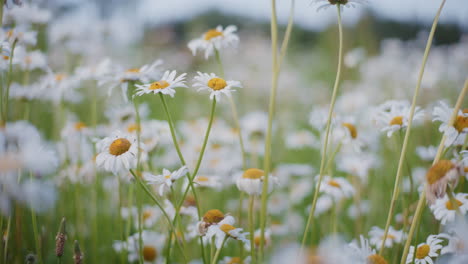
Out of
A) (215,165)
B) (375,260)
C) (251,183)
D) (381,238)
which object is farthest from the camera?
(215,165)

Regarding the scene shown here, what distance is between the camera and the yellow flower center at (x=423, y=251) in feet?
2.60

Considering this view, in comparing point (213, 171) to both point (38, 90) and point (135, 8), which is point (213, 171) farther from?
point (135, 8)

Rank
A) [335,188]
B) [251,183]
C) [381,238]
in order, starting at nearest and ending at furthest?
[251,183] → [381,238] → [335,188]

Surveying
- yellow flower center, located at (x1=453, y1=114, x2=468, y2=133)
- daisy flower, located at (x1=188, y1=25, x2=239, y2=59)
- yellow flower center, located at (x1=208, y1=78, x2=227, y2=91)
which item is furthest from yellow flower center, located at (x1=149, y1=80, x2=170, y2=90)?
yellow flower center, located at (x1=453, y1=114, x2=468, y2=133)

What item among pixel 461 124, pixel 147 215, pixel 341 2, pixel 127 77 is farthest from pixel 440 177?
pixel 147 215

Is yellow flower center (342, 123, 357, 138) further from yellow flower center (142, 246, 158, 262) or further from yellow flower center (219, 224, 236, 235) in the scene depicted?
yellow flower center (142, 246, 158, 262)

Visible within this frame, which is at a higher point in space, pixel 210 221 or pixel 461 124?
pixel 461 124

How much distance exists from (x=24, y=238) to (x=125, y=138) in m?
0.63

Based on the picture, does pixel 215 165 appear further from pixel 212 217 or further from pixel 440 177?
pixel 440 177

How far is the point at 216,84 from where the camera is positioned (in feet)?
2.63

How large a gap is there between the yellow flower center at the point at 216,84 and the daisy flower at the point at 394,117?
410mm

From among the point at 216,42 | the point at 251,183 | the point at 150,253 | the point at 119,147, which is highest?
the point at 216,42

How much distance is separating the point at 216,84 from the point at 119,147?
26 cm

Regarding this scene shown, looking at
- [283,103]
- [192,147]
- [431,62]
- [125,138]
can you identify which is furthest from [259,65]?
[125,138]
